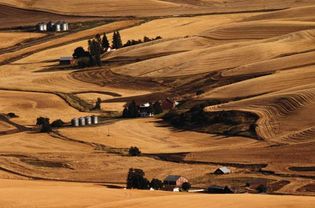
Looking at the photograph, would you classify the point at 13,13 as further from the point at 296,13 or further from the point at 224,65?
the point at 224,65

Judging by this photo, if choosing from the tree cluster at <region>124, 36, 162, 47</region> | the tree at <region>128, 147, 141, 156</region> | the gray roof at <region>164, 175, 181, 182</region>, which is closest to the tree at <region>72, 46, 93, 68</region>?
the tree cluster at <region>124, 36, 162, 47</region>

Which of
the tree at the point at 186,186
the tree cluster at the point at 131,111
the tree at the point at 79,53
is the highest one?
the tree at the point at 79,53

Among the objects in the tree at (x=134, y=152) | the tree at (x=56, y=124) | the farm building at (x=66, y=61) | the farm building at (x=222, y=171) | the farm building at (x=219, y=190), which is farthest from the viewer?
the farm building at (x=66, y=61)

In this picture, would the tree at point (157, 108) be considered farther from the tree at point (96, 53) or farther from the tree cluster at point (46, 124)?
the tree at point (96, 53)

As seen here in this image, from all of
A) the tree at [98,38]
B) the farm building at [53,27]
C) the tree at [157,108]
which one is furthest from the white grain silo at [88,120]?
the farm building at [53,27]

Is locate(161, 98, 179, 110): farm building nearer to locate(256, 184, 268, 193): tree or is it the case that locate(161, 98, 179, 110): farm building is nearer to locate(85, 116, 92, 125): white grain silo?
locate(85, 116, 92, 125): white grain silo

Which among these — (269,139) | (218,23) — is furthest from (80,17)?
(269,139)
